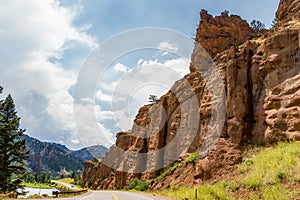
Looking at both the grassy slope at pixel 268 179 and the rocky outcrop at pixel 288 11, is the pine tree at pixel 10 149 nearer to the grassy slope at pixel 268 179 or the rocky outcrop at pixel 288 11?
the grassy slope at pixel 268 179

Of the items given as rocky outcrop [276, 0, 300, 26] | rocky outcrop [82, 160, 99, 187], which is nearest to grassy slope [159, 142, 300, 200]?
rocky outcrop [276, 0, 300, 26]

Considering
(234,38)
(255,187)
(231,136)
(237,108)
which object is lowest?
(255,187)

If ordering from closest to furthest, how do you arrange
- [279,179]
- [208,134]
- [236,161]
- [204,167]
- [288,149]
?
[279,179]
[288,149]
[236,161]
[204,167]
[208,134]

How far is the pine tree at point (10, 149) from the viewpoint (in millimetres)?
33594

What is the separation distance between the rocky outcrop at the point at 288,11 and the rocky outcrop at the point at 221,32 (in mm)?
10734

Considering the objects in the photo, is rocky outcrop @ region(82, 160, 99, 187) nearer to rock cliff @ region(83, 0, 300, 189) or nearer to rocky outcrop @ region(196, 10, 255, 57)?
rock cliff @ region(83, 0, 300, 189)

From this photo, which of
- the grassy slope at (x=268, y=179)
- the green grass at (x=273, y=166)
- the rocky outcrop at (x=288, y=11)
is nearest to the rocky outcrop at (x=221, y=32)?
the rocky outcrop at (x=288, y=11)

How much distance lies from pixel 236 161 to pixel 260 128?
11.7 feet

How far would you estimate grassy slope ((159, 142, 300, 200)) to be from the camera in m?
14.3

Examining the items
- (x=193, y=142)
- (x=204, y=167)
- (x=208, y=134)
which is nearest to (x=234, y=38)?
(x=193, y=142)

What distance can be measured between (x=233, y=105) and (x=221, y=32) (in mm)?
23085

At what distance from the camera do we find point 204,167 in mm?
25531

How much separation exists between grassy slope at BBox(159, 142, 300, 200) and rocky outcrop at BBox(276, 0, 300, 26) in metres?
15.3

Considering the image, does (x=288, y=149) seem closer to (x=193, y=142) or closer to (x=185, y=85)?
(x=193, y=142)
